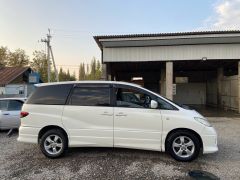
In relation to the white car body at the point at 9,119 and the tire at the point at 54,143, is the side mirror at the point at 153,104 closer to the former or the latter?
the tire at the point at 54,143

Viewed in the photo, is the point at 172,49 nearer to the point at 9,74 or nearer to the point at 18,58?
the point at 9,74

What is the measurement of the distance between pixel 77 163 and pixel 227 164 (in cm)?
323

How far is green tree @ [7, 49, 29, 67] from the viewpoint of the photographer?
44531 millimetres

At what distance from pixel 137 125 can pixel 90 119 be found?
3.54 ft

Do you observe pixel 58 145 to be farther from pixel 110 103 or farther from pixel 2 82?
pixel 2 82

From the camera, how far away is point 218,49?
12492 mm

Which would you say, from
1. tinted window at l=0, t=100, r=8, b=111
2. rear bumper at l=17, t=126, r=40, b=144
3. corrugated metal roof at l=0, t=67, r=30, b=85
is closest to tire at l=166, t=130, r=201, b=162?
rear bumper at l=17, t=126, r=40, b=144

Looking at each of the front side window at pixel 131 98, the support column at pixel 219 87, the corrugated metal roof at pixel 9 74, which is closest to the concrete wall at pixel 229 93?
the support column at pixel 219 87

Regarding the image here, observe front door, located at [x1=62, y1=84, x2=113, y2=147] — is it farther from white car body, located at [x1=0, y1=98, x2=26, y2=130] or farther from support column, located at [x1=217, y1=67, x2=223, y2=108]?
support column, located at [x1=217, y1=67, x2=223, y2=108]

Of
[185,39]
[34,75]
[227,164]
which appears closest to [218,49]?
[185,39]

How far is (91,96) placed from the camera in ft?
16.6

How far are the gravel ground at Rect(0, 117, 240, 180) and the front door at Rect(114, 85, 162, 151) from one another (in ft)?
1.25

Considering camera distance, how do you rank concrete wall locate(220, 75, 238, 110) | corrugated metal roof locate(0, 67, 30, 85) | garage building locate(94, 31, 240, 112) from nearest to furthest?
garage building locate(94, 31, 240, 112) → concrete wall locate(220, 75, 238, 110) → corrugated metal roof locate(0, 67, 30, 85)

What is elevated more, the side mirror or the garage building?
the garage building
